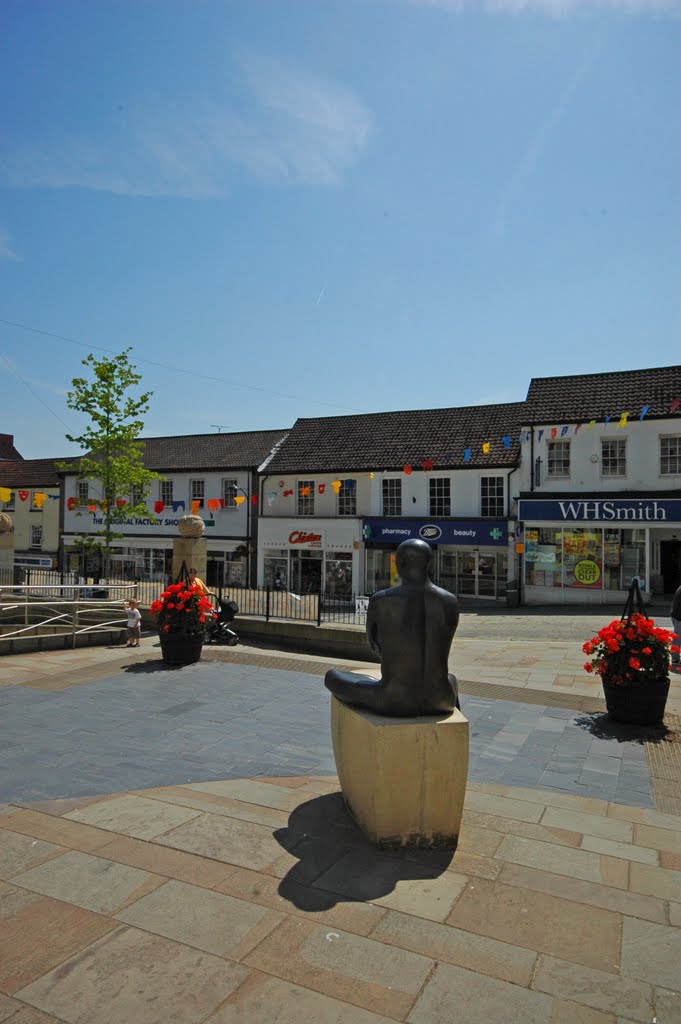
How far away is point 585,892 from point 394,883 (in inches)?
46.2

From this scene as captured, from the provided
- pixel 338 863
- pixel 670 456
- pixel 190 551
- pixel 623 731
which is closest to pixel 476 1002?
pixel 338 863

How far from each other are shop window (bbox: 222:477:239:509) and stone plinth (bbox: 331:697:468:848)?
97.6 ft

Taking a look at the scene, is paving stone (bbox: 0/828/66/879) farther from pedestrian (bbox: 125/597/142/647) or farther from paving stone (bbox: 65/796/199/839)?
pedestrian (bbox: 125/597/142/647)

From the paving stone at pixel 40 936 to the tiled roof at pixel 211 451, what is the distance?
30.0m

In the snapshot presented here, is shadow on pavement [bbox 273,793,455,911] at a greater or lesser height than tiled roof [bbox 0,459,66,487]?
lesser

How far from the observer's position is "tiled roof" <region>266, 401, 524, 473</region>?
1161 inches

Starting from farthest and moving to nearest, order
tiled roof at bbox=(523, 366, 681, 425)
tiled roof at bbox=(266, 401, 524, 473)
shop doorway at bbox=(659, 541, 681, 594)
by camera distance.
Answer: tiled roof at bbox=(266, 401, 524, 473) < shop doorway at bbox=(659, 541, 681, 594) < tiled roof at bbox=(523, 366, 681, 425)

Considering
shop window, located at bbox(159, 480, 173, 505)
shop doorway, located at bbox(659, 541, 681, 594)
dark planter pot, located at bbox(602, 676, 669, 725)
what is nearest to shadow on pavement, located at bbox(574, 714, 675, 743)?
dark planter pot, located at bbox(602, 676, 669, 725)

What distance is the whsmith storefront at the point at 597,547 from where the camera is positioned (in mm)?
24594

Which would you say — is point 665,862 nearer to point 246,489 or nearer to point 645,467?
point 645,467

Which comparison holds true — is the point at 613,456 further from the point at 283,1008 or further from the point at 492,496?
the point at 283,1008

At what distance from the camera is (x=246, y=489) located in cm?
3362

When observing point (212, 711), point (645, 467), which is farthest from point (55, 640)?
point (645, 467)

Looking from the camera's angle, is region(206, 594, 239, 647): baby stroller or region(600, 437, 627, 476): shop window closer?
region(206, 594, 239, 647): baby stroller
